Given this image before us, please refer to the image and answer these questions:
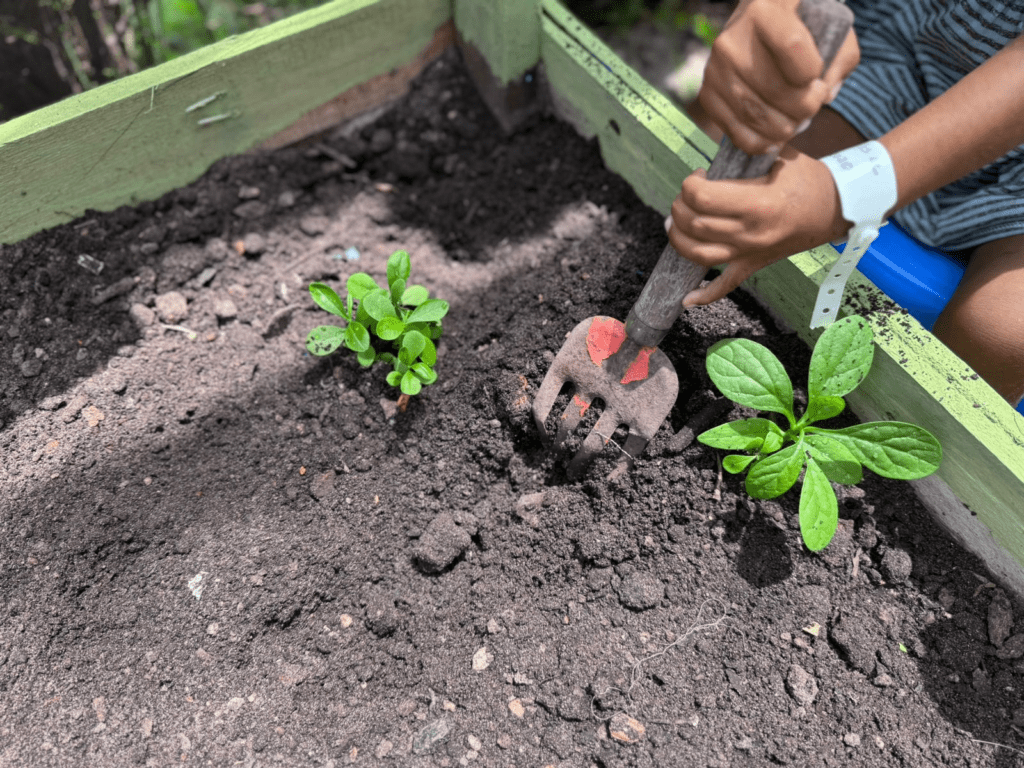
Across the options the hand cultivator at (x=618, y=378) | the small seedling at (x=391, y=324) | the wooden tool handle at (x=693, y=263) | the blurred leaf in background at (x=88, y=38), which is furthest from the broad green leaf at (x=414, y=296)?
the blurred leaf in background at (x=88, y=38)

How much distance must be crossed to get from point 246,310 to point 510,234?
29.8 inches

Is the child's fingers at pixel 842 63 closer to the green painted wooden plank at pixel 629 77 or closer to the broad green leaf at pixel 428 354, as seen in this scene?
the green painted wooden plank at pixel 629 77

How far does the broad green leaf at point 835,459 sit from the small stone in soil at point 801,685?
15.6 inches

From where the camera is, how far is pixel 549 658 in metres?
1.38

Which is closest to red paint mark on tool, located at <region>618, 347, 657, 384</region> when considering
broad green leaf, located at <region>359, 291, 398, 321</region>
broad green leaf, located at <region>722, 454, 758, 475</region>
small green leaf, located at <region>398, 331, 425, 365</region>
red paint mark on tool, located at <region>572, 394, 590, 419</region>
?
red paint mark on tool, located at <region>572, 394, 590, 419</region>

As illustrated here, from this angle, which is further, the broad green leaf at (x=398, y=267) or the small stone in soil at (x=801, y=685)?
the broad green leaf at (x=398, y=267)

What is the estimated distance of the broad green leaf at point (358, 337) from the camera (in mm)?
1547

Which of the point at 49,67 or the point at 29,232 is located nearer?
the point at 29,232

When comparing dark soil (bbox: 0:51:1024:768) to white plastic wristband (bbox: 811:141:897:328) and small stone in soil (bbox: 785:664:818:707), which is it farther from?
white plastic wristband (bbox: 811:141:897:328)

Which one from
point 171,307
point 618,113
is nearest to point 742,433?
point 618,113

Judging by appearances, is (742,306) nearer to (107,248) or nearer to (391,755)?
(391,755)

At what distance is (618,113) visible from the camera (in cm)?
178

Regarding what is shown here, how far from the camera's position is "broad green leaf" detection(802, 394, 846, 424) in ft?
4.35

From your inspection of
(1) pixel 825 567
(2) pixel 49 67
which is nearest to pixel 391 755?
(1) pixel 825 567
